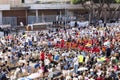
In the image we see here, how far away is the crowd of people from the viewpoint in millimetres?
23266

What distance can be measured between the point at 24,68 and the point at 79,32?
15.2m

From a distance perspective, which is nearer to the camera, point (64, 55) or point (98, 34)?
point (64, 55)

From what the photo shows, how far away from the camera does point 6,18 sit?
52.0m

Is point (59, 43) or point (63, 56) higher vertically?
point (63, 56)

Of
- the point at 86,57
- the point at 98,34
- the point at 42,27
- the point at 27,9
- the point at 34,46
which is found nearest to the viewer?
the point at 86,57

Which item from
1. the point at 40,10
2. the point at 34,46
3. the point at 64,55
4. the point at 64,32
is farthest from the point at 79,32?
the point at 40,10

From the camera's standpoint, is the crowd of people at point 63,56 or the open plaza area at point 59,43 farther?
the open plaza area at point 59,43

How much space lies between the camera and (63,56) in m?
28.3

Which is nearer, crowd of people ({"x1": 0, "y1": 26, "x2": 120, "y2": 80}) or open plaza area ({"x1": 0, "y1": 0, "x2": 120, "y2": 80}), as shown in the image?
crowd of people ({"x1": 0, "y1": 26, "x2": 120, "y2": 80})

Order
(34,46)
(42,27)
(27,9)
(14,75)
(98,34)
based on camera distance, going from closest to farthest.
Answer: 1. (14,75)
2. (34,46)
3. (98,34)
4. (42,27)
5. (27,9)

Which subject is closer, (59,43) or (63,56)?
(63,56)

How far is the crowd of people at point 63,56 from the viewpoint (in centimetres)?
2327

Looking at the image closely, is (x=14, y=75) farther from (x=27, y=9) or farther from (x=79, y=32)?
(x=27, y=9)

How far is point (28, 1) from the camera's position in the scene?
59.6 m
